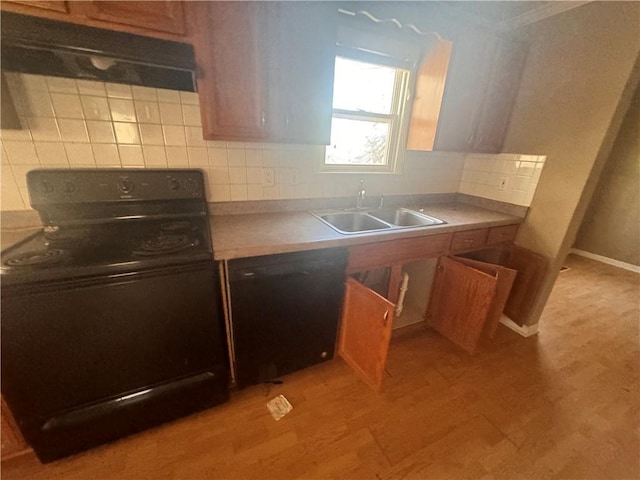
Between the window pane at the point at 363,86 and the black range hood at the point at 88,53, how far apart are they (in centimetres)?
100

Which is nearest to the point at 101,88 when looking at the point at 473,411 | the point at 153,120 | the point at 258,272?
the point at 153,120

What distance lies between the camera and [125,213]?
1.38 m

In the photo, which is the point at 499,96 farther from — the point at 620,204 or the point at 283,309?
the point at 620,204

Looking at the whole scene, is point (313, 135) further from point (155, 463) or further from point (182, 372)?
point (155, 463)

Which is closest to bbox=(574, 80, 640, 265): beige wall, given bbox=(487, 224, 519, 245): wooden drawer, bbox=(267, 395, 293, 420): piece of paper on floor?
bbox=(487, 224, 519, 245): wooden drawer

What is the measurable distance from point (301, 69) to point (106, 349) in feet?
4.98

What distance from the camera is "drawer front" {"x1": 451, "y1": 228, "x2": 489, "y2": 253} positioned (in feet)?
5.92

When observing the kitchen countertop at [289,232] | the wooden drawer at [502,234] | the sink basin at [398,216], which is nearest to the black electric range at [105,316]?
the kitchen countertop at [289,232]

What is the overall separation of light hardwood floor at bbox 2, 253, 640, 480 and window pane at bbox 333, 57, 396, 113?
1.77m

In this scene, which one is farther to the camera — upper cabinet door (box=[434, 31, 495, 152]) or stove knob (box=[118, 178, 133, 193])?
upper cabinet door (box=[434, 31, 495, 152])

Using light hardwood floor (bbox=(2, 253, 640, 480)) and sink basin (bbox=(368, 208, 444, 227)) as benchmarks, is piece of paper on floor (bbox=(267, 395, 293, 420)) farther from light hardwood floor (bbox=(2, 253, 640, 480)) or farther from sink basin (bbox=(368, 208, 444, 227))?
sink basin (bbox=(368, 208, 444, 227))

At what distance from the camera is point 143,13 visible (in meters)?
1.02

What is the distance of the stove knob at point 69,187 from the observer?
129cm

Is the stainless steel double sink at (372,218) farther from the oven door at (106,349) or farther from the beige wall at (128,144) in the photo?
the oven door at (106,349)
